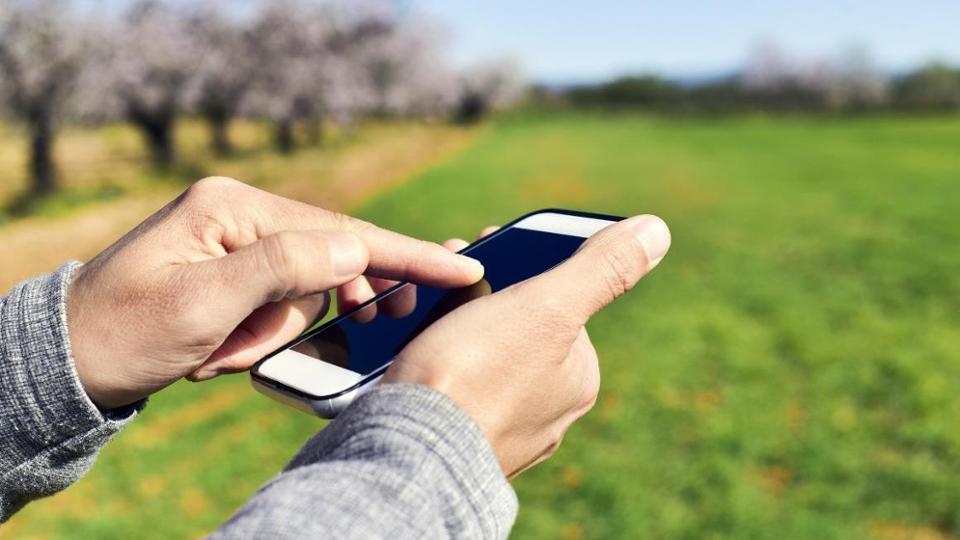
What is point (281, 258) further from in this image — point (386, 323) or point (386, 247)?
point (386, 323)

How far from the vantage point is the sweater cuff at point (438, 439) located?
134 centimetres

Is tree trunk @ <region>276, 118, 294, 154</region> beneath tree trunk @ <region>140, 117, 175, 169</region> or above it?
beneath

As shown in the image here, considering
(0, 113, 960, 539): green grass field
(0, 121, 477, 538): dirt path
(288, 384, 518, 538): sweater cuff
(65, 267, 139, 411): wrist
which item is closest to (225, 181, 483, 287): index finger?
(65, 267, 139, 411): wrist

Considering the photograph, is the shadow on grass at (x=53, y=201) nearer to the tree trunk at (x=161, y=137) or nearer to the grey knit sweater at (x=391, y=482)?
the tree trunk at (x=161, y=137)

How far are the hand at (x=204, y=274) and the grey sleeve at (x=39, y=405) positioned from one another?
0.17ft

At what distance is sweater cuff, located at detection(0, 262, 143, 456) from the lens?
71.6 inches

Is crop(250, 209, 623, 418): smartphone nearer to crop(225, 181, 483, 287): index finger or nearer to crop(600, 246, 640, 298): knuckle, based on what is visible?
crop(225, 181, 483, 287): index finger

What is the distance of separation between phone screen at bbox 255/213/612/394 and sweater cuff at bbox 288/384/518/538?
1.77ft

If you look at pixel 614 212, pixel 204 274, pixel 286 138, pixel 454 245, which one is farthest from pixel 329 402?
pixel 286 138

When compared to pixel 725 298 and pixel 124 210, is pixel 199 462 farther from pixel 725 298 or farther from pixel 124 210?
pixel 124 210

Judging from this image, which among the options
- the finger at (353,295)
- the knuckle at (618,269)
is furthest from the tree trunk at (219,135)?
the knuckle at (618,269)

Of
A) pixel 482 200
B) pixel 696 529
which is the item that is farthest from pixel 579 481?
pixel 482 200

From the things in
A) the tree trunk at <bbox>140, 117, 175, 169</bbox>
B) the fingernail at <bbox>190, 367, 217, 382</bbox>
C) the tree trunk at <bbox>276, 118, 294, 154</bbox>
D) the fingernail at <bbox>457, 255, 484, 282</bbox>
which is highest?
the fingernail at <bbox>457, 255, 484, 282</bbox>

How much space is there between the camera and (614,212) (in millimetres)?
18172
